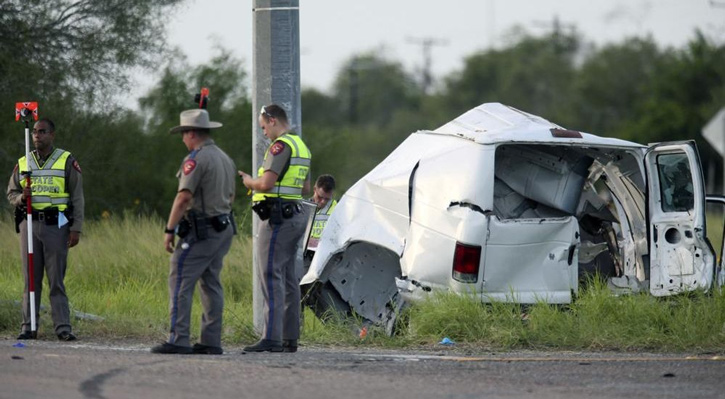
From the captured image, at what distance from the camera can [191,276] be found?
9.05m

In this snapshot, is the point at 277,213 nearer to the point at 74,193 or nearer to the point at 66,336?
the point at 74,193


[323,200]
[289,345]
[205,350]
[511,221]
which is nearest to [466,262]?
[511,221]

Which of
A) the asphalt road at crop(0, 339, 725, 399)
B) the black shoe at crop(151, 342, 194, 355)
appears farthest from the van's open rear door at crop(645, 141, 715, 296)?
the black shoe at crop(151, 342, 194, 355)

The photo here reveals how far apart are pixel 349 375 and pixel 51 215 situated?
3.65 m

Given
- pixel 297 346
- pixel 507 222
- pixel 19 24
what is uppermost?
pixel 19 24

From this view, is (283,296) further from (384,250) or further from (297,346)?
(384,250)

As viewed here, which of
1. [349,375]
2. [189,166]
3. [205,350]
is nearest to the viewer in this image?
[349,375]

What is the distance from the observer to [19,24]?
1895 cm

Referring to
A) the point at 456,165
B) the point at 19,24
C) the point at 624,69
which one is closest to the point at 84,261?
the point at 19,24

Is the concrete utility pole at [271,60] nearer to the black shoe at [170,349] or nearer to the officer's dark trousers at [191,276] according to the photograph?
the officer's dark trousers at [191,276]

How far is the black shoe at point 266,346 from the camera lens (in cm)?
950

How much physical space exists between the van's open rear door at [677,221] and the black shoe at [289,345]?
3117 millimetres

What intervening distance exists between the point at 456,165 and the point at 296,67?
1.51 meters

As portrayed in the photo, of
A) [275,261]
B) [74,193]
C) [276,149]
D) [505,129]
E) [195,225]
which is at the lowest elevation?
[275,261]
